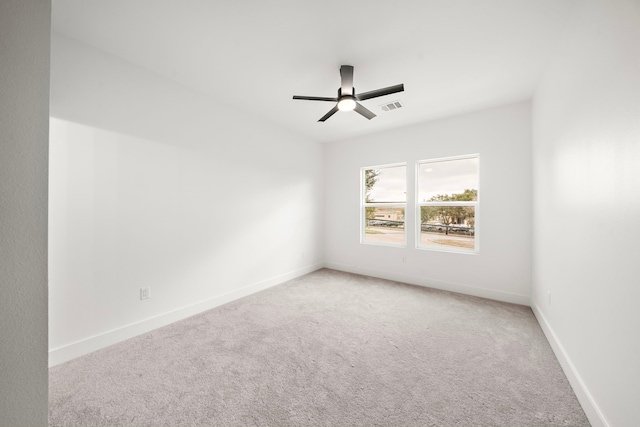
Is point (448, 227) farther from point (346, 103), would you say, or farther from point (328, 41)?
point (328, 41)

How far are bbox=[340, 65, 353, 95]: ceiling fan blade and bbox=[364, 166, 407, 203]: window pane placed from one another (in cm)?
218

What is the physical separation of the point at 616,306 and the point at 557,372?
992 millimetres

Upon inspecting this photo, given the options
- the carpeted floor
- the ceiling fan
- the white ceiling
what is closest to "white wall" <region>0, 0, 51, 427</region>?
the carpeted floor

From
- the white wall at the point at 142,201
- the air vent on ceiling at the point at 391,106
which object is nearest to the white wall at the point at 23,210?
the white wall at the point at 142,201

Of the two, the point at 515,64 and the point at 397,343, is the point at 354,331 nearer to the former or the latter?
the point at 397,343

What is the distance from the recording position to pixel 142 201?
2568 mm

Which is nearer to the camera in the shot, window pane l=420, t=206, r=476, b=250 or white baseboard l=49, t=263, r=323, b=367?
white baseboard l=49, t=263, r=323, b=367

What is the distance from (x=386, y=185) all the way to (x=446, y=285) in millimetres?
1914

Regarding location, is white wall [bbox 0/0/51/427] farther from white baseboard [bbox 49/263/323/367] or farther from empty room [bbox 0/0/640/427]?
white baseboard [bbox 49/263/323/367]

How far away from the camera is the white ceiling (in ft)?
5.98

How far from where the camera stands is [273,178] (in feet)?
13.4

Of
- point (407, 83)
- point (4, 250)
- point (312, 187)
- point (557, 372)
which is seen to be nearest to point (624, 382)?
point (557, 372)

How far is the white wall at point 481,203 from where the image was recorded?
3326mm

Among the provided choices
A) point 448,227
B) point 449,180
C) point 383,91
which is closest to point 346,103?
point 383,91
